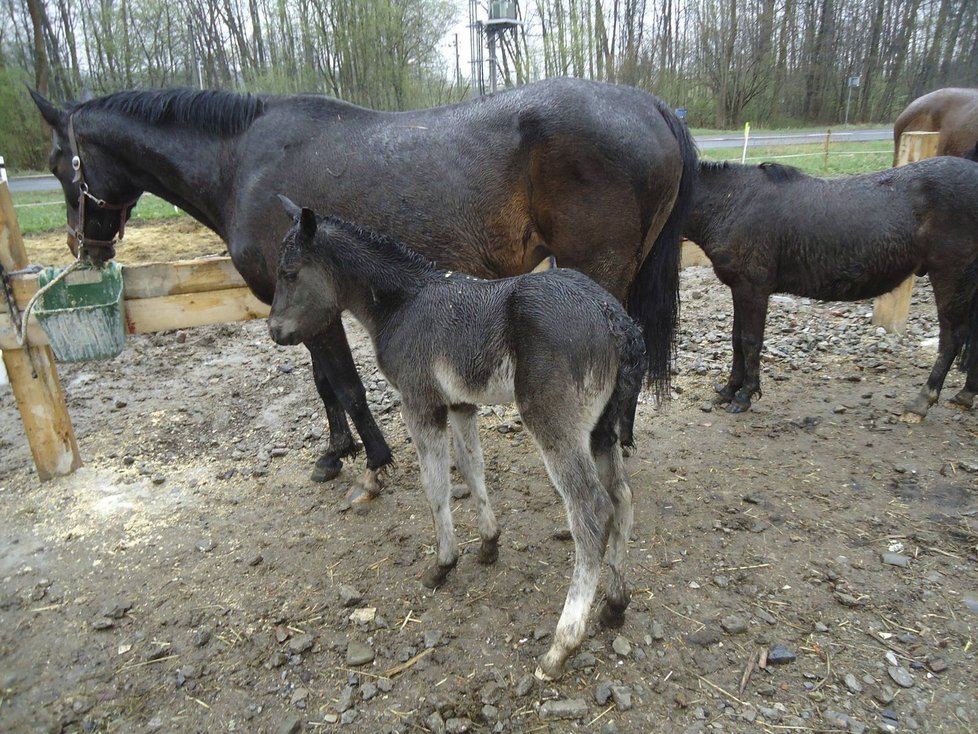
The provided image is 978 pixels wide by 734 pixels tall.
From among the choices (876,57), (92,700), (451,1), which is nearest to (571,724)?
(92,700)

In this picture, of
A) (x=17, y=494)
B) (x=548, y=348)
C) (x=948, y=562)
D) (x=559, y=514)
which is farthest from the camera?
(x=17, y=494)

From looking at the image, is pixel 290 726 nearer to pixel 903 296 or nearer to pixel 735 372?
pixel 735 372

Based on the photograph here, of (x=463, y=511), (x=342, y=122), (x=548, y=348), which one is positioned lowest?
(x=463, y=511)

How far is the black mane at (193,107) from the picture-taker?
3.71m

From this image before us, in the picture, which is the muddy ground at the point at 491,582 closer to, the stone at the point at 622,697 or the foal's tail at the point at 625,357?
the stone at the point at 622,697

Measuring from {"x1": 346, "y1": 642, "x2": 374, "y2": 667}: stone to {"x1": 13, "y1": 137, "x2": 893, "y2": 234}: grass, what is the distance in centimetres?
1131

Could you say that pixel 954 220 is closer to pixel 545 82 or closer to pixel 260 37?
pixel 545 82

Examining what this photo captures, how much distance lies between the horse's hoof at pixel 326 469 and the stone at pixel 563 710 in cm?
229

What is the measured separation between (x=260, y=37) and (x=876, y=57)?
29.3m

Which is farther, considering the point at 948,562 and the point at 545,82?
the point at 545,82

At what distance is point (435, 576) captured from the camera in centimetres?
303

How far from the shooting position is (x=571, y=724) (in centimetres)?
226

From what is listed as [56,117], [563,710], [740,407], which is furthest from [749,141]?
[563,710]

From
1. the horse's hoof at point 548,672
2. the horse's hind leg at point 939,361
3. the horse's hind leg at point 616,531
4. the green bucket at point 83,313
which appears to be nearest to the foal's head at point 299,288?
the green bucket at point 83,313
